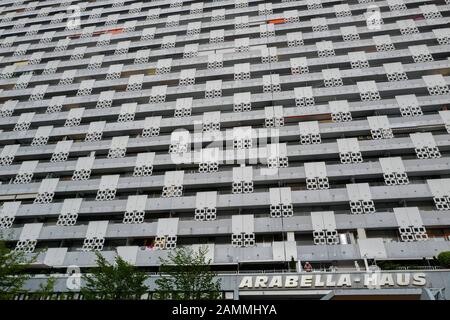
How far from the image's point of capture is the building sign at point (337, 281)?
23406 millimetres

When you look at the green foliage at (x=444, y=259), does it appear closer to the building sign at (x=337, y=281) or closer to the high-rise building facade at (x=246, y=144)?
the high-rise building facade at (x=246, y=144)

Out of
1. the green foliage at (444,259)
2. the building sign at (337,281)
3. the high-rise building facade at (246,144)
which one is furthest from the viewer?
the high-rise building facade at (246,144)

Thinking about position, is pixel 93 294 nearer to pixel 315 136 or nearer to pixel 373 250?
pixel 373 250

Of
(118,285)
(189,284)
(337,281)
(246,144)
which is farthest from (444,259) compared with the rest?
(118,285)

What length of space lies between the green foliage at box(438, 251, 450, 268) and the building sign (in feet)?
6.09

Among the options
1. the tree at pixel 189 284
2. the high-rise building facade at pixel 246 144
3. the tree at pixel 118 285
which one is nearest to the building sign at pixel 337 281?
the high-rise building facade at pixel 246 144

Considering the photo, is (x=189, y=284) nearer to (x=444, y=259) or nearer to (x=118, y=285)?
(x=118, y=285)

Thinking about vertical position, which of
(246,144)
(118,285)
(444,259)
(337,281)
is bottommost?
(118,285)

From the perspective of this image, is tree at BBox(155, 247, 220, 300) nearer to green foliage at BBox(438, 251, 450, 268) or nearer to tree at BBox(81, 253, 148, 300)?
tree at BBox(81, 253, 148, 300)

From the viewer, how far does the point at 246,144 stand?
33969 millimetres

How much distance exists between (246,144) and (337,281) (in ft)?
49.7

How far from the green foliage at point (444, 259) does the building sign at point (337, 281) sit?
186 cm

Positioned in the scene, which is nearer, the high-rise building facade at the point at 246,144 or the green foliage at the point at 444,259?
the green foliage at the point at 444,259

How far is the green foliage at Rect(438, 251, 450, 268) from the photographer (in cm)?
2383
